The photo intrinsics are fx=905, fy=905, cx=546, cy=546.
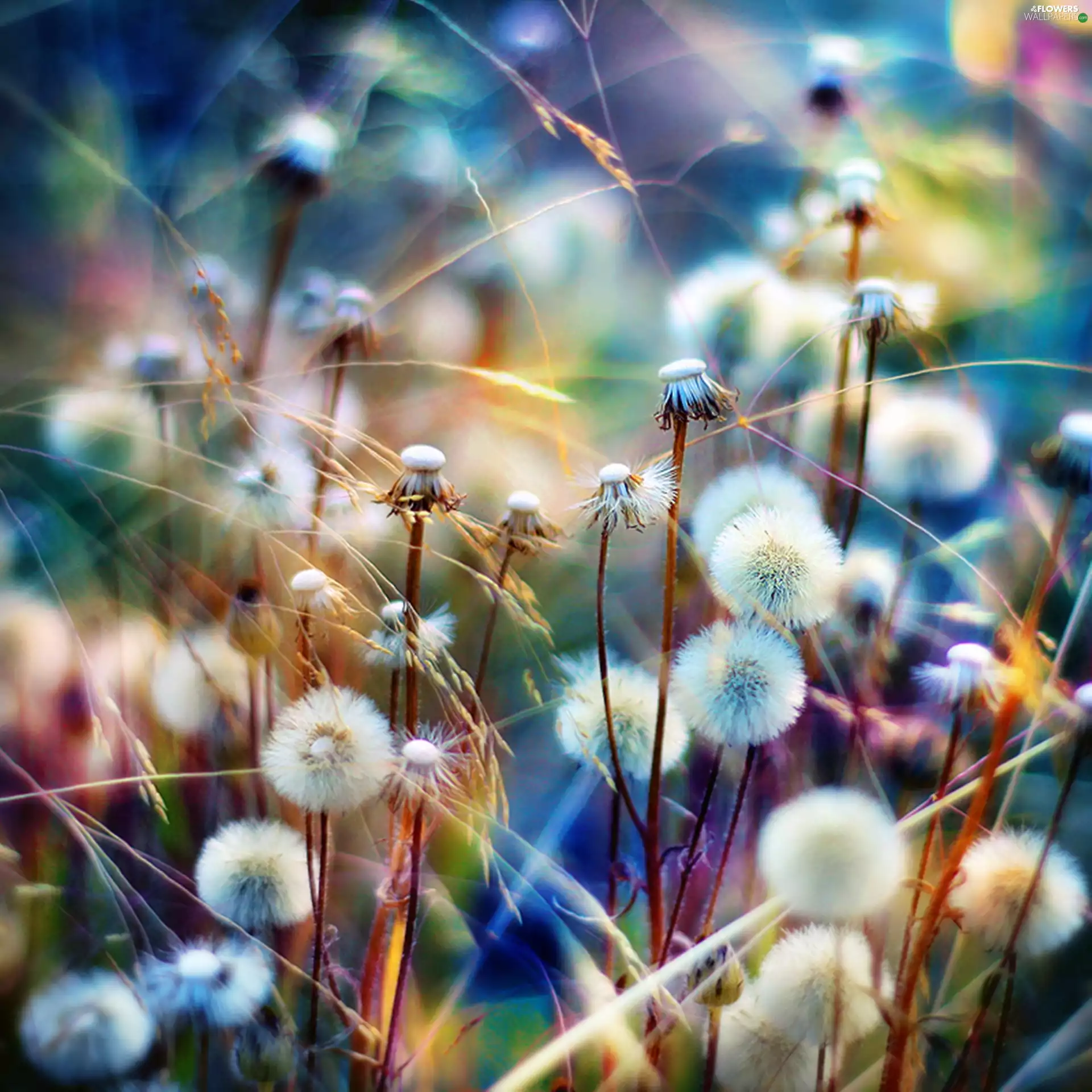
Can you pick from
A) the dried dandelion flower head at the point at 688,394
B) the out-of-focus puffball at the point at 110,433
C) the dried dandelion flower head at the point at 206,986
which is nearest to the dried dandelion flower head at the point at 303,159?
the out-of-focus puffball at the point at 110,433

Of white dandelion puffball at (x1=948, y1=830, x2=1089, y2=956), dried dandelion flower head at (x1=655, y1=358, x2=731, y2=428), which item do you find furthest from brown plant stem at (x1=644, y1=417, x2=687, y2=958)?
white dandelion puffball at (x1=948, y1=830, x2=1089, y2=956)

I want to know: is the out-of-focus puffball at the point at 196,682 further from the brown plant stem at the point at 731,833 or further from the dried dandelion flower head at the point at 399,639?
the brown plant stem at the point at 731,833

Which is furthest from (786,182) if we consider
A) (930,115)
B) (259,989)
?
(259,989)

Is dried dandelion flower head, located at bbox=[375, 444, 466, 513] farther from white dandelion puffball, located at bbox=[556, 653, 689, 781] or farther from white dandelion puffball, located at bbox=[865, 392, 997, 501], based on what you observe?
white dandelion puffball, located at bbox=[865, 392, 997, 501]

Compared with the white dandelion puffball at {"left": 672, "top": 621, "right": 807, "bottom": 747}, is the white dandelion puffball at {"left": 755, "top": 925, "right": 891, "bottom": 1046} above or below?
below

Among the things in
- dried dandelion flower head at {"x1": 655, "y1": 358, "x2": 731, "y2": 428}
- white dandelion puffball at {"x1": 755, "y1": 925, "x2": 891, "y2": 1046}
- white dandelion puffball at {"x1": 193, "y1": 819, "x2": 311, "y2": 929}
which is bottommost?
white dandelion puffball at {"x1": 755, "y1": 925, "x2": 891, "y2": 1046}

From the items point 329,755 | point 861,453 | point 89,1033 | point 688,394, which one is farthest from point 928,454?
point 89,1033

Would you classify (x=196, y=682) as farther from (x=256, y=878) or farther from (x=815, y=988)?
(x=815, y=988)
